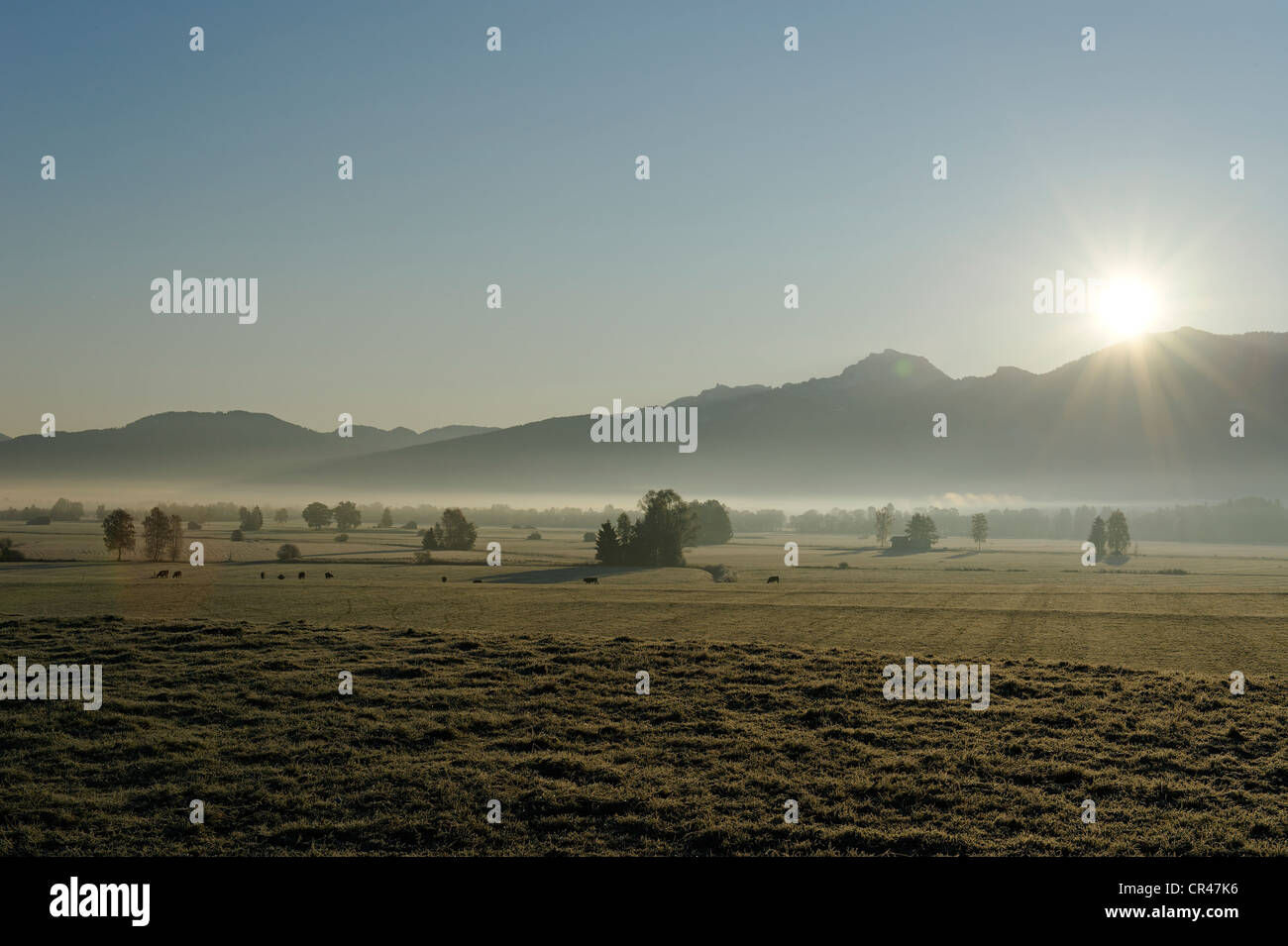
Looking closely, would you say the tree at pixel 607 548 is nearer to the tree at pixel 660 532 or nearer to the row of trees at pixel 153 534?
the tree at pixel 660 532

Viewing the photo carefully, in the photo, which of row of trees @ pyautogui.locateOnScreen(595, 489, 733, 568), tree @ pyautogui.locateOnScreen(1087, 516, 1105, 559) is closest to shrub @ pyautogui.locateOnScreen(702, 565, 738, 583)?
row of trees @ pyautogui.locateOnScreen(595, 489, 733, 568)

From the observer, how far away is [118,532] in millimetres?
134375

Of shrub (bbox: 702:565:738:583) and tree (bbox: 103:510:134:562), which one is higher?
tree (bbox: 103:510:134:562)

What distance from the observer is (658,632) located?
43.7 meters

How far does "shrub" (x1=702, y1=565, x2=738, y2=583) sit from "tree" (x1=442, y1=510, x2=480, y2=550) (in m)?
59.9

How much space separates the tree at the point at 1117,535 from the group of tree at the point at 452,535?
137 metres

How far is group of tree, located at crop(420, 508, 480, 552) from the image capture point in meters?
166

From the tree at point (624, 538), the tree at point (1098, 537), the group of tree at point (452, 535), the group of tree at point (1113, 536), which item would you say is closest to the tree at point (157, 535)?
the group of tree at point (452, 535)

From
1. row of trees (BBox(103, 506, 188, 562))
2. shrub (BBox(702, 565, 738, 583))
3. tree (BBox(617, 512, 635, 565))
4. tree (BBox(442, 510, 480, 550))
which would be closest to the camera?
shrub (BBox(702, 565, 738, 583))

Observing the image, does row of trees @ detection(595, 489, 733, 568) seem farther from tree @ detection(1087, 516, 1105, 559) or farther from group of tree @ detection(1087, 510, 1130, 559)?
group of tree @ detection(1087, 510, 1130, 559)

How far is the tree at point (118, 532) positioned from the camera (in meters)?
134

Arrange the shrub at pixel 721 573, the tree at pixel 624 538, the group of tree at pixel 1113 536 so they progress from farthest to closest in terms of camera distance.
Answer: the group of tree at pixel 1113 536
the tree at pixel 624 538
the shrub at pixel 721 573
